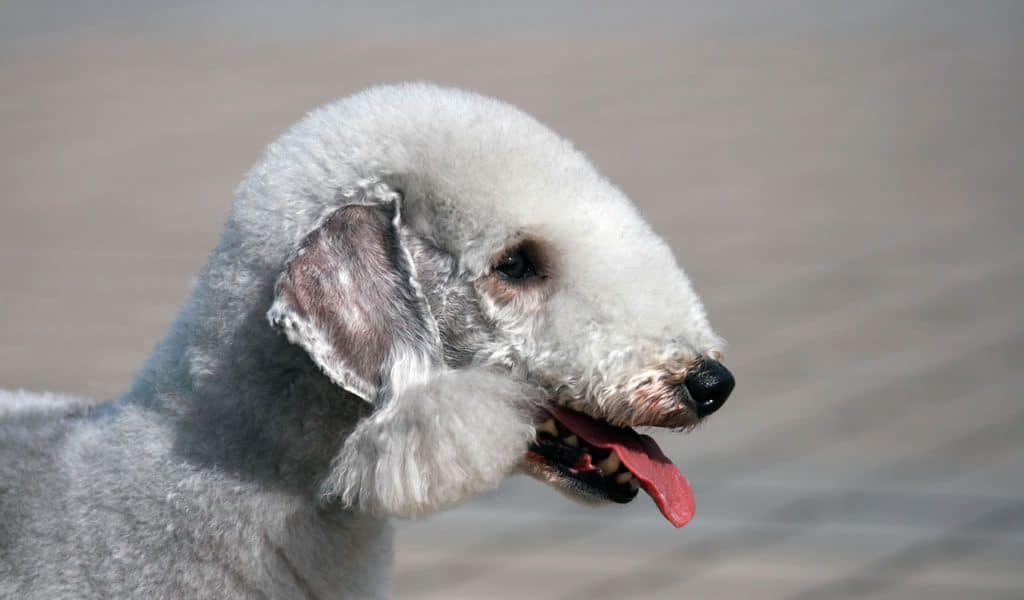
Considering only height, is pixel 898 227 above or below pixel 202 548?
above

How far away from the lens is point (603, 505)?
2119mm

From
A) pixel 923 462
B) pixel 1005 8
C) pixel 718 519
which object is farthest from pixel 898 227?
pixel 1005 8

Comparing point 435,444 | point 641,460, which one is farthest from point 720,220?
point 435,444

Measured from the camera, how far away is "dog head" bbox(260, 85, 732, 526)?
1940 mm

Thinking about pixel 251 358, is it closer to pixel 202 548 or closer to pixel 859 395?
pixel 202 548

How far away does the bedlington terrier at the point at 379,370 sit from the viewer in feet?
6.42

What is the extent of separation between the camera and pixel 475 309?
2.04 metres

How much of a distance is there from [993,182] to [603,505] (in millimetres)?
6387

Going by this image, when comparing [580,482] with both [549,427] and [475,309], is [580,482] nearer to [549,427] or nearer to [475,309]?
[549,427]

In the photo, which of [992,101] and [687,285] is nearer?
[687,285]

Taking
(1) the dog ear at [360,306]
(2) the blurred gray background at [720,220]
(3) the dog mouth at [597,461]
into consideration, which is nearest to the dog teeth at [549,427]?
(3) the dog mouth at [597,461]

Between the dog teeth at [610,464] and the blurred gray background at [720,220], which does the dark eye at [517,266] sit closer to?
the dog teeth at [610,464]

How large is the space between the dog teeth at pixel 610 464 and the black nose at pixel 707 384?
14 centimetres

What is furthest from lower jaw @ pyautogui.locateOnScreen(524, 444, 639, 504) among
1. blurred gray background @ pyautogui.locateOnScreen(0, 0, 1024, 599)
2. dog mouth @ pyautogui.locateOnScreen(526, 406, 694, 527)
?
blurred gray background @ pyautogui.locateOnScreen(0, 0, 1024, 599)
